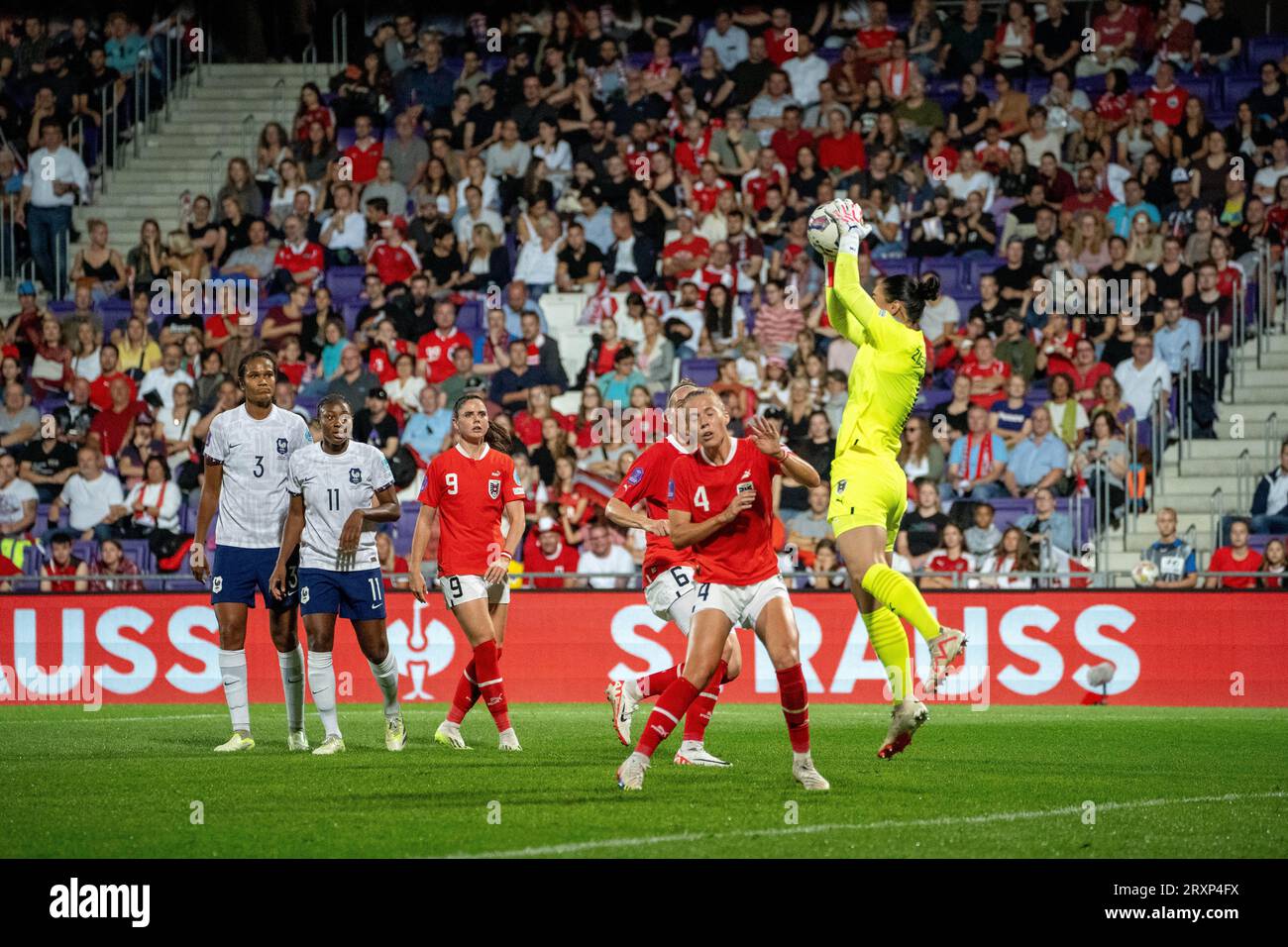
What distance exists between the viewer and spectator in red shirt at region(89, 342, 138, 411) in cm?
2020

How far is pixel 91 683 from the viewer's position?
1669 cm

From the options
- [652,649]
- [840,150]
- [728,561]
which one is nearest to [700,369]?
[840,150]

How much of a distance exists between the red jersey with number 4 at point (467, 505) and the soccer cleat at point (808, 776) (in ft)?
10.1

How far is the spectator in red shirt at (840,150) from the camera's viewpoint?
71.1ft

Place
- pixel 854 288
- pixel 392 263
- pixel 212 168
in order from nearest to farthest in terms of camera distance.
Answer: pixel 854 288 < pixel 392 263 < pixel 212 168

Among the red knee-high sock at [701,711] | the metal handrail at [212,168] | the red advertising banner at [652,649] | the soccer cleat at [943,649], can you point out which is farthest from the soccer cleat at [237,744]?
the metal handrail at [212,168]

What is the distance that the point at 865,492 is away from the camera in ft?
32.3

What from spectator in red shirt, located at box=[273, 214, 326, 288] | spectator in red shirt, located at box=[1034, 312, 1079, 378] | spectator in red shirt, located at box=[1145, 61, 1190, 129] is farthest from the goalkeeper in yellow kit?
spectator in red shirt, located at box=[273, 214, 326, 288]

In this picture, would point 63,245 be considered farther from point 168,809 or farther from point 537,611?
point 168,809

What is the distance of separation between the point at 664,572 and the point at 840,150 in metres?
12.3

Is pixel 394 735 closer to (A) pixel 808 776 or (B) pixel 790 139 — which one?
(A) pixel 808 776

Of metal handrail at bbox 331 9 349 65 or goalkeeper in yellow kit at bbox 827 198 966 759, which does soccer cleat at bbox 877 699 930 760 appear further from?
metal handrail at bbox 331 9 349 65

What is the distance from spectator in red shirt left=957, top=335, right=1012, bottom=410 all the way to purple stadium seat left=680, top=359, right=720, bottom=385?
2.75 metres

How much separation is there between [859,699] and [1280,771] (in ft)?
21.9
